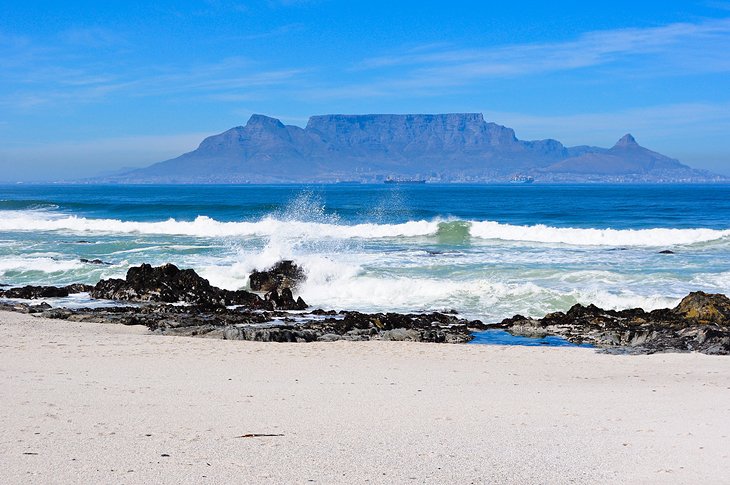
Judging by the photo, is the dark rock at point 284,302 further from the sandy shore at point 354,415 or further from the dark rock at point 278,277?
the sandy shore at point 354,415

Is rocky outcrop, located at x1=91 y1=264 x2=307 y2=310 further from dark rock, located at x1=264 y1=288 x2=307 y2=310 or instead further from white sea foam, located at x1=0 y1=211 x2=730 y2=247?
white sea foam, located at x1=0 y1=211 x2=730 y2=247

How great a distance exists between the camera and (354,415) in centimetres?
691

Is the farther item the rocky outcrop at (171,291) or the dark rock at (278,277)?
the dark rock at (278,277)

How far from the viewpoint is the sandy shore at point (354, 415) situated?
205 inches

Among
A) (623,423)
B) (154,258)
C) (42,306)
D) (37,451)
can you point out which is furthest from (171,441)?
(154,258)

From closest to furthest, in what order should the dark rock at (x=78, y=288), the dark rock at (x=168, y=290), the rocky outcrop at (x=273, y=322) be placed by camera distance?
the rocky outcrop at (x=273, y=322) < the dark rock at (x=168, y=290) < the dark rock at (x=78, y=288)

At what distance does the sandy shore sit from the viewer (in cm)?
522

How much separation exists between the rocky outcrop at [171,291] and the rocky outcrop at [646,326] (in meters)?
5.65

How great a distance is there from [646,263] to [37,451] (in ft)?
68.8

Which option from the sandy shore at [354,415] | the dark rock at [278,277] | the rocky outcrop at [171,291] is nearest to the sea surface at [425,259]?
the dark rock at [278,277]

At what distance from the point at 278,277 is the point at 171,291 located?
3109 mm

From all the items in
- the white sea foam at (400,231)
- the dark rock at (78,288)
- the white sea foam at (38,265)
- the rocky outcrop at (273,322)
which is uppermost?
the white sea foam at (400,231)

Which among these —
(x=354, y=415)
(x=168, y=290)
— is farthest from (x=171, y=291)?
(x=354, y=415)

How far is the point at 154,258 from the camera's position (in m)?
24.0
